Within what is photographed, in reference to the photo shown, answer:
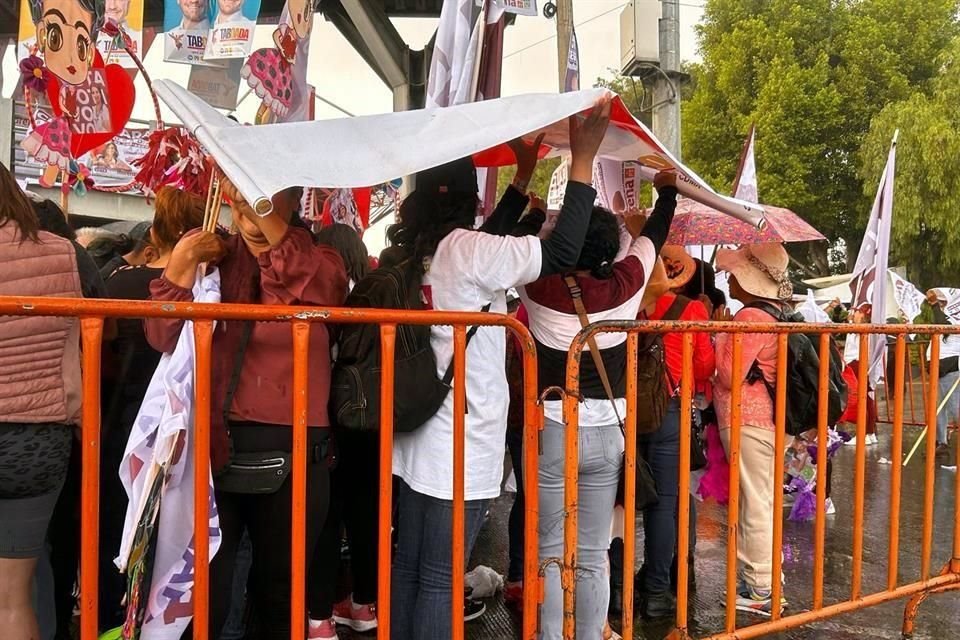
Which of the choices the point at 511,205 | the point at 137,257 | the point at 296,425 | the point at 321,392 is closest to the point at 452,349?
the point at 321,392

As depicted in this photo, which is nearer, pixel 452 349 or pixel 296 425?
pixel 296 425

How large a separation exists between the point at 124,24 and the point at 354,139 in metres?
2.42

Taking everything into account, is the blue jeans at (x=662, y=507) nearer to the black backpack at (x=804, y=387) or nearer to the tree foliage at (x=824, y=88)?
the black backpack at (x=804, y=387)

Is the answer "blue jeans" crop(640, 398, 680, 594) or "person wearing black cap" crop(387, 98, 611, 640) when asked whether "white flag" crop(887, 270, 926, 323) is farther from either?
"person wearing black cap" crop(387, 98, 611, 640)

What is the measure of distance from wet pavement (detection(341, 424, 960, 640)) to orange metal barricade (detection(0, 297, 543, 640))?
51.8 inches

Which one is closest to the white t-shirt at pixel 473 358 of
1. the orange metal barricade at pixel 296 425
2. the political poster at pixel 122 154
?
the orange metal barricade at pixel 296 425

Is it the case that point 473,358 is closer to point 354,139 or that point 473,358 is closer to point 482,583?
point 354,139

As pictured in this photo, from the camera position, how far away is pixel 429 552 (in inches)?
102

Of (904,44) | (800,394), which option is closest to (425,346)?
(800,394)

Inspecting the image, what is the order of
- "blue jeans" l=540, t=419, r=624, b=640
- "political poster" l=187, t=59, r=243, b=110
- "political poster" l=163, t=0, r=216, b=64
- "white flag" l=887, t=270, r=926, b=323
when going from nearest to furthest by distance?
"blue jeans" l=540, t=419, r=624, b=640 < "political poster" l=163, t=0, r=216, b=64 < "political poster" l=187, t=59, r=243, b=110 < "white flag" l=887, t=270, r=926, b=323

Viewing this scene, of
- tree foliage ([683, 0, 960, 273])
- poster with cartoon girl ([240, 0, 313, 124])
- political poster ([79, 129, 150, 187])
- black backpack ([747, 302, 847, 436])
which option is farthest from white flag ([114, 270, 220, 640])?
tree foliage ([683, 0, 960, 273])

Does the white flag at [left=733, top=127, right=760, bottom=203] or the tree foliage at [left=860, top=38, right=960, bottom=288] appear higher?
the tree foliage at [left=860, top=38, right=960, bottom=288]

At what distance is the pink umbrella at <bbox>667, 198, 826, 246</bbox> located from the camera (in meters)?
3.60

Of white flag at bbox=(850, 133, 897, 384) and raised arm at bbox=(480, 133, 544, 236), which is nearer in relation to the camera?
raised arm at bbox=(480, 133, 544, 236)
